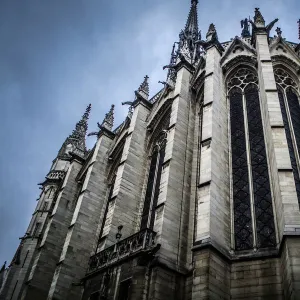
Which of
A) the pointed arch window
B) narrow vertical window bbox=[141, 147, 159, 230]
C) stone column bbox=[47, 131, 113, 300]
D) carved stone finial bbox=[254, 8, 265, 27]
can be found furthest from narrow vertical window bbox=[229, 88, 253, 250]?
stone column bbox=[47, 131, 113, 300]

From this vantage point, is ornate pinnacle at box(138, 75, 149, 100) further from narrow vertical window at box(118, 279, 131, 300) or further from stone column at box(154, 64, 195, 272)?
narrow vertical window at box(118, 279, 131, 300)

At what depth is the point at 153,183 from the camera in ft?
50.4

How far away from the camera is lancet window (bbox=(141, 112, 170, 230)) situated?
14.2m

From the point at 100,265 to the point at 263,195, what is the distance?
6.08 metres

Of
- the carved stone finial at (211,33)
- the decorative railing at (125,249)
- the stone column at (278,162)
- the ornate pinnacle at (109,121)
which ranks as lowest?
the decorative railing at (125,249)

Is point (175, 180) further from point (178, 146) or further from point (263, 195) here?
point (263, 195)

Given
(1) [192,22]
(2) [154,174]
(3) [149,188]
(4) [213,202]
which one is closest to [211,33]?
(2) [154,174]

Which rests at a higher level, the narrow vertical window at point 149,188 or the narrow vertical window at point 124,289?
the narrow vertical window at point 149,188

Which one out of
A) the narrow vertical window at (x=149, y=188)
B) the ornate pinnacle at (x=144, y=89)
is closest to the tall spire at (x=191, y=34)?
the ornate pinnacle at (x=144, y=89)

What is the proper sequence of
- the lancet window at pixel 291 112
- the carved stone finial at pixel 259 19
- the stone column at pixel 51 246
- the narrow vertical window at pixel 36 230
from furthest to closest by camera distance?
the narrow vertical window at pixel 36 230, the stone column at pixel 51 246, the carved stone finial at pixel 259 19, the lancet window at pixel 291 112

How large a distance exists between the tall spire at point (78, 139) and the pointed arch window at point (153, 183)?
298 inches

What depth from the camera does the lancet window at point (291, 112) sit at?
1183 centimetres

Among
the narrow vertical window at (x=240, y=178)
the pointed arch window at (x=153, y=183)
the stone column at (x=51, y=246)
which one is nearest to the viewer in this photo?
the narrow vertical window at (x=240, y=178)

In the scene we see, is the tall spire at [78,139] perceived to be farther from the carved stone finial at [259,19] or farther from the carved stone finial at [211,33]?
the carved stone finial at [259,19]
